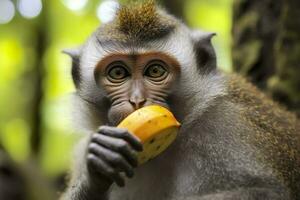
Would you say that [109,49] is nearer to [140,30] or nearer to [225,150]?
[140,30]

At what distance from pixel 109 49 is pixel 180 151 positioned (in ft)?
3.87

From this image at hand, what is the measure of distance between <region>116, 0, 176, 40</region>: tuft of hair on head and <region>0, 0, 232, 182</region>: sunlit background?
6.49 m

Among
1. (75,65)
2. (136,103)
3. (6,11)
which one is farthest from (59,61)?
(136,103)

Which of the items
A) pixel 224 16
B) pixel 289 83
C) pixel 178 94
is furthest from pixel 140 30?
pixel 224 16

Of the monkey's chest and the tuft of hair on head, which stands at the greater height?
the tuft of hair on head

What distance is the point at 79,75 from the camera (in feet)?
19.7

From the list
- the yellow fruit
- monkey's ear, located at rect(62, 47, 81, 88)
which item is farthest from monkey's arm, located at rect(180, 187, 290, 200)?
monkey's ear, located at rect(62, 47, 81, 88)

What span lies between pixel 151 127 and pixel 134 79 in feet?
1.96

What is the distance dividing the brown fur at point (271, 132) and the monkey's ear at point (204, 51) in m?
0.43

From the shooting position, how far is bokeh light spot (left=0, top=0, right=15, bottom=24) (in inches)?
551

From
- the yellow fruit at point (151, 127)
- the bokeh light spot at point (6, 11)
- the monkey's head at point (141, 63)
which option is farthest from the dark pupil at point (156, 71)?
Result: the bokeh light spot at point (6, 11)

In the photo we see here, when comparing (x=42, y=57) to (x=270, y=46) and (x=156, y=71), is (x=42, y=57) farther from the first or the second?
(x=156, y=71)

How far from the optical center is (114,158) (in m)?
4.59

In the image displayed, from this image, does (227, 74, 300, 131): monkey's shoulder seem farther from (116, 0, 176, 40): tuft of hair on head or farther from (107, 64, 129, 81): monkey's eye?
(107, 64, 129, 81): monkey's eye
